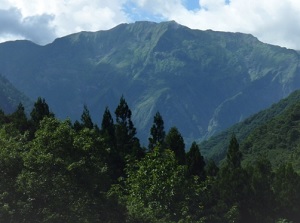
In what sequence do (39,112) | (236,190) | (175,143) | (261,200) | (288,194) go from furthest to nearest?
(288,194)
(261,200)
(39,112)
(236,190)
(175,143)

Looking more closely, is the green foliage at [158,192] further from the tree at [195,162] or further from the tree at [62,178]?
the tree at [195,162]

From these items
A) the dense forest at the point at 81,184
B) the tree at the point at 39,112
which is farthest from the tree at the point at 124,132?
the dense forest at the point at 81,184

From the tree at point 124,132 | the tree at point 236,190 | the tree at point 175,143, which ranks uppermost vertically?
the tree at point 124,132

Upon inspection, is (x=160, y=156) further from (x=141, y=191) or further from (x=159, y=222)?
(x=159, y=222)

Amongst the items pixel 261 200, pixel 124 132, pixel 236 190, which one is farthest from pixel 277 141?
pixel 236 190

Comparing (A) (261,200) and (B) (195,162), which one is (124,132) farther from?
(A) (261,200)

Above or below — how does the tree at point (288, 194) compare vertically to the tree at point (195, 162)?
below

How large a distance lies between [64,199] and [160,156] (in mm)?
10671

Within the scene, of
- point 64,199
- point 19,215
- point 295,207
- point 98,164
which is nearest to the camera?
point 19,215

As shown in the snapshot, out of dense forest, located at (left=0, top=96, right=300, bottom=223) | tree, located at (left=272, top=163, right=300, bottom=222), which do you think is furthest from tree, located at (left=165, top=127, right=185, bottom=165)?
tree, located at (left=272, top=163, right=300, bottom=222)

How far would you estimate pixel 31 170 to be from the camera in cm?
2525

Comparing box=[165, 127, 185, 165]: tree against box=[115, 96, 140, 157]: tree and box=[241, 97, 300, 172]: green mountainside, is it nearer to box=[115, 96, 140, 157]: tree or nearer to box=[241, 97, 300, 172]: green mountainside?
box=[115, 96, 140, 157]: tree

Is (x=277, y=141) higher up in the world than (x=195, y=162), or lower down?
higher up

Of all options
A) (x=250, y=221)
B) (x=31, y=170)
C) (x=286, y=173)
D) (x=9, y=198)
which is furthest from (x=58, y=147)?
(x=286, y=173)
